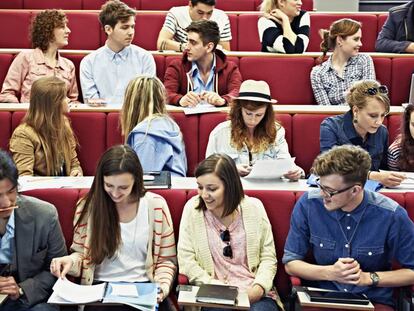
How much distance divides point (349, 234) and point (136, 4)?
3.59 m

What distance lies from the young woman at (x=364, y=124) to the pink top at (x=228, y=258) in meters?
0.76

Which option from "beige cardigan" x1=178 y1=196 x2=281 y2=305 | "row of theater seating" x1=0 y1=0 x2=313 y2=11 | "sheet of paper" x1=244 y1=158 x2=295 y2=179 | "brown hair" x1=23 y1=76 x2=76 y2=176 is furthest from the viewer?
"row of theater seating" x1=0 y1=0 x2=313 y2=11

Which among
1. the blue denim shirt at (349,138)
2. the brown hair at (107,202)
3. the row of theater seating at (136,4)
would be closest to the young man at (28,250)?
the brown hair at (107,202)

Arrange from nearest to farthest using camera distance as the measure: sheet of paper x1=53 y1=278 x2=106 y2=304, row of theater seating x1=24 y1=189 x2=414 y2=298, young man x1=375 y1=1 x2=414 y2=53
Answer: sheet of paper x1=53 y1=278 x2=106 y2=304, row of theater seating x1=24 y1=189 x2=414 y2=298, young man x1=375 y1=1 x2=414 y2=53

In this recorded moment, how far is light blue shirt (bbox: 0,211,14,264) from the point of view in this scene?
6.94 ft

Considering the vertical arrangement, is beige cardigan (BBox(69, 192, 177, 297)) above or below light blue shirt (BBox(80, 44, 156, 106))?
below

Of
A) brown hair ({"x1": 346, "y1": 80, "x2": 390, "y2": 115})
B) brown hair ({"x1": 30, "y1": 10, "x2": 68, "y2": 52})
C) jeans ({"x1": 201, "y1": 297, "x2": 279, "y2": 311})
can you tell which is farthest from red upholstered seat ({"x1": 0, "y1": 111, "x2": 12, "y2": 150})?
brown hair ({"x1": 346, "y1": 80, "x2": 390, "y2": 115})

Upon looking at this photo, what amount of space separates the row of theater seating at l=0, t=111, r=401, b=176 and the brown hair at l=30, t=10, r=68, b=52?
739 mm

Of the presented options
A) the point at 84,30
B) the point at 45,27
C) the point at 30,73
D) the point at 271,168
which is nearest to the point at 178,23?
the point at 84,30

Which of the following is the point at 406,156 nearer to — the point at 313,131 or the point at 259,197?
the point at 313,131

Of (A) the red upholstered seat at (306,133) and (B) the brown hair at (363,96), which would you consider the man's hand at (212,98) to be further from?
(B) the brown hair at (363,96)

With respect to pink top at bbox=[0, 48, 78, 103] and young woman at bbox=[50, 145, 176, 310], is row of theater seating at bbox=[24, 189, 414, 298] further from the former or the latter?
pink top at bbox=[0, 48, 78, 103]

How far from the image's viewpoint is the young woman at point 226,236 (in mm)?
2189

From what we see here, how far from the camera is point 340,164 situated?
2080 millimetres
